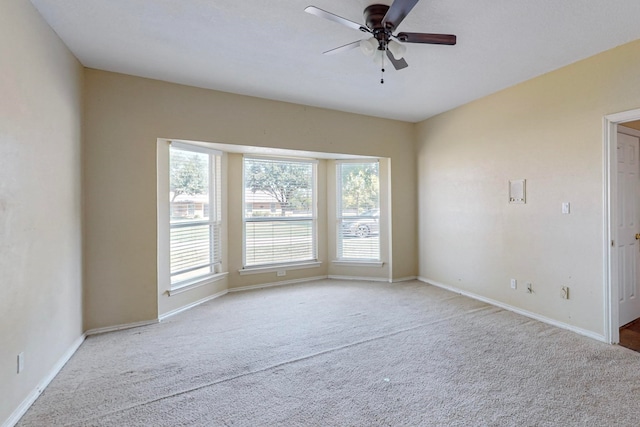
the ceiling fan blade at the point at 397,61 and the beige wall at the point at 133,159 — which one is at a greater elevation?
the ceiling fan blade at the point at 397,61

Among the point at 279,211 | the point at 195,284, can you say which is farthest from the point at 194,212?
the point at 279,211

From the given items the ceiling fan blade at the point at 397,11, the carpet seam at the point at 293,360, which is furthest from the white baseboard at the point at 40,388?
the ceiling fan blade at the point at 397,11

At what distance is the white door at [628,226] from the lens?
2990mm

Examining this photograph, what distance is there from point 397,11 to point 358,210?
3523 millimetres

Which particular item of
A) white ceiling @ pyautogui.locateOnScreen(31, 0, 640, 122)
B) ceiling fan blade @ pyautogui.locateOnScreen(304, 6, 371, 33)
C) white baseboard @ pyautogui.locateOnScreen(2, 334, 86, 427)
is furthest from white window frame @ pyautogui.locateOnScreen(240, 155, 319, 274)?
ceiling fan blade @ pyautogui.locateOnScreen(304, 6, 371, 33)

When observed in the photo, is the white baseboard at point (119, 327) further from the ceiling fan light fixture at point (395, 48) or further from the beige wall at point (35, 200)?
the ceiling fan light fixture at point (395, 48)

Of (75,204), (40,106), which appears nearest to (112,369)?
(75,204)

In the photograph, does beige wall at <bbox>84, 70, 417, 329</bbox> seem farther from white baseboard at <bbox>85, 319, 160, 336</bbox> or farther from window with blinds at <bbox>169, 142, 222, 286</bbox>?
window with blinds at <bbox>169, 142, 222, 286</bbox>

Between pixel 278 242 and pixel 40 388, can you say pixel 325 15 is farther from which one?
pixel 278 242

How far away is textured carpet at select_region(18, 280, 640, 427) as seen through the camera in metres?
1.82

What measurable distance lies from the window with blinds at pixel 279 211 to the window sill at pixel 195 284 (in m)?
0.47

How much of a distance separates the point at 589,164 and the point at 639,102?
0.60 metres

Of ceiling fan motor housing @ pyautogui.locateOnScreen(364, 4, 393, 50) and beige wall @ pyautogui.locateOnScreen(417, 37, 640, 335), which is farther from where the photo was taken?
beige wall @ pyautogui.locateOnScreen(417, 37, 640, 335)

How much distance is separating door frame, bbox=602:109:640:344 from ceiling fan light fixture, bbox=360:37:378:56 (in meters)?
2.41
